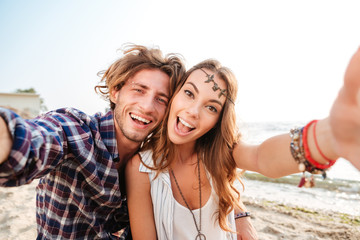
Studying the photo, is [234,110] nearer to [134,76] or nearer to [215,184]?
[215,184]

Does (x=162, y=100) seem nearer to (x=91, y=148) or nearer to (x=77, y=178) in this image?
(x=91, y=148)

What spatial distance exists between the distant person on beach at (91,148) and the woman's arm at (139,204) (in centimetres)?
15

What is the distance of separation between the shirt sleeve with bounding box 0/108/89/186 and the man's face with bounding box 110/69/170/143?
27.5 inches

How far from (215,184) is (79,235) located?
153 cm

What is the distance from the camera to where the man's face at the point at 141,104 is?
267 centimetres

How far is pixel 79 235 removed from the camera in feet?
7.80

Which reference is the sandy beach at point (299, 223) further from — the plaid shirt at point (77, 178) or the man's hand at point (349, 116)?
the man's hand at point (349, 116)

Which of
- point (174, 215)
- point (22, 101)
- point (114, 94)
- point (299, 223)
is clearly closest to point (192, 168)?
point (174, 215)

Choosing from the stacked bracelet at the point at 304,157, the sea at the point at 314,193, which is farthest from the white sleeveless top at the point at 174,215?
the sea at the point at 314,193

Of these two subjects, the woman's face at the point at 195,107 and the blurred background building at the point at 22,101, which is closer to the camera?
the woman's face at the point at 195,107

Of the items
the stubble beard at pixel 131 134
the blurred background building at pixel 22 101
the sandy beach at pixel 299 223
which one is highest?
the stubble beard at pixel 131 134

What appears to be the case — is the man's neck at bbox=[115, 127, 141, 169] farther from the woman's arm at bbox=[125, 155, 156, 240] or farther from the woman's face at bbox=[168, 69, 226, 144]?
the woman's face at bbox=[168, 69, 226, 144]

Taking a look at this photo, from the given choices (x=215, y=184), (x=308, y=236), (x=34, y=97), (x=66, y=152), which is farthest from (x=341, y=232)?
(x=34, y=97)

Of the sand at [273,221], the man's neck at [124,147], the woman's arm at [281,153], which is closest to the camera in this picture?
the woman's arm at [281,153]
